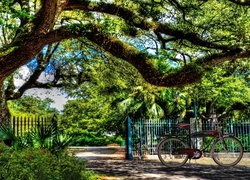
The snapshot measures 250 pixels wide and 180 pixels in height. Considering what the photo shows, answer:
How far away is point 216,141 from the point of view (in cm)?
1084

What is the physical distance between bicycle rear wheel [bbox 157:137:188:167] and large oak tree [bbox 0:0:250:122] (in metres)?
2.20

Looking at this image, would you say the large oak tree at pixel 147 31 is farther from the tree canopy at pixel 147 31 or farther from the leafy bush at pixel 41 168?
the leafy bush at pixel 41 168

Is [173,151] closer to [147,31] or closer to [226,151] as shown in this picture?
[226,151]

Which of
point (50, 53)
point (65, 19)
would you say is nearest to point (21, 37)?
point (65, 19)

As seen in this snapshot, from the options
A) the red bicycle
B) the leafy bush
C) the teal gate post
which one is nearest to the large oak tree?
the red bicycle

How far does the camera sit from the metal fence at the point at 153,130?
18.6 metres

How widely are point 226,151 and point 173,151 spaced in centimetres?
166

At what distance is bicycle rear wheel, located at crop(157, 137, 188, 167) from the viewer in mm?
11383

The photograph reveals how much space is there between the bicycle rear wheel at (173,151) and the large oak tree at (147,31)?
2199 millimetres

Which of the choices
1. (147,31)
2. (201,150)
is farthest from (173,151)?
(147,31)

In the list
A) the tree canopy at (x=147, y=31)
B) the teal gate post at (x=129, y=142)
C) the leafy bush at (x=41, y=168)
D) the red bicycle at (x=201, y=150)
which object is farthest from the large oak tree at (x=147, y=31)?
the teal gate post at (x=129, y=142)

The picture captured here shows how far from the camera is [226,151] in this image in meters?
11.2

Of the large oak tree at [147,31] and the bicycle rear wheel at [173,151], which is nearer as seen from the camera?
the large oak tree at [147,31]

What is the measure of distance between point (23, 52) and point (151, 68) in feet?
11.8
